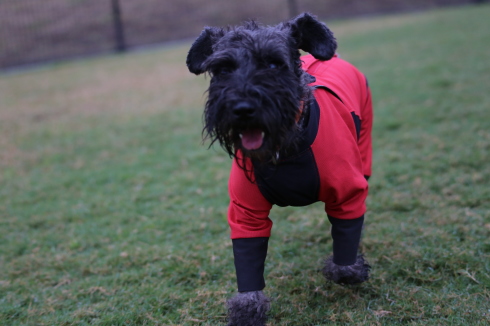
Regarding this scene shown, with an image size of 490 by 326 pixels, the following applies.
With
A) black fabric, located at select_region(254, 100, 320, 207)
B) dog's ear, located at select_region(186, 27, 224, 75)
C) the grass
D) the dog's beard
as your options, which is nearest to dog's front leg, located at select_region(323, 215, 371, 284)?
the grass

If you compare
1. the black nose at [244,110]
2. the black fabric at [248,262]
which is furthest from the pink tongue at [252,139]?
the black fabric at [248,262]

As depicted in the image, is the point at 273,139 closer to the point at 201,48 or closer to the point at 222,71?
the point at 222,71

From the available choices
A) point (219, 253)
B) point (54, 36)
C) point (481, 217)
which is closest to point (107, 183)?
point (219, 253)

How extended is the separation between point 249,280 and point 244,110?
1018 millimetres

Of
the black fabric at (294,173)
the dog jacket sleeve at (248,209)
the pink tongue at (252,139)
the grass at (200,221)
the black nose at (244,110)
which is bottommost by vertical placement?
the grass at (200,221)

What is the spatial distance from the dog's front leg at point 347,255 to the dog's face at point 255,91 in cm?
68

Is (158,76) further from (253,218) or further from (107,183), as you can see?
(253,218)

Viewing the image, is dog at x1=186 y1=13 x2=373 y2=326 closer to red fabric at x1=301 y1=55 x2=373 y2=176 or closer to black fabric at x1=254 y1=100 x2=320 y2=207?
black fabric at x1=254 y1=100 x2=320 y2=207

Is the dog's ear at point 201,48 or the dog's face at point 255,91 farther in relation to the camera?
the dog's ear at point 201,48

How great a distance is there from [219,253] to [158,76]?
8988mm

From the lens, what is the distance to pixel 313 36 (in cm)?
321

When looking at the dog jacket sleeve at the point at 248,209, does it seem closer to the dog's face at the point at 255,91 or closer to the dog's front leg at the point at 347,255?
the dog's face at the point at 255,91

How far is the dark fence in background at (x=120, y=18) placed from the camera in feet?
58.2

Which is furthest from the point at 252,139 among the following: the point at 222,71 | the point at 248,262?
the point at 248,262
